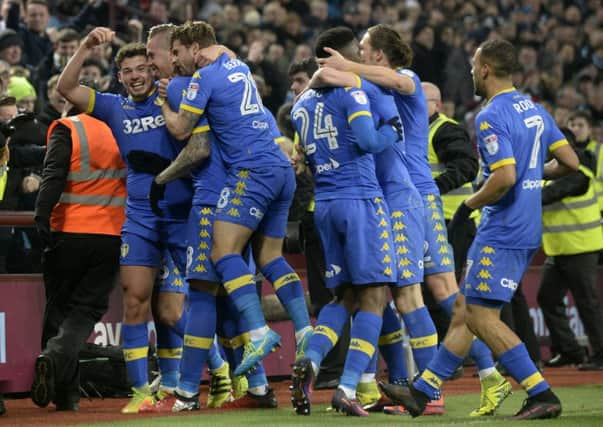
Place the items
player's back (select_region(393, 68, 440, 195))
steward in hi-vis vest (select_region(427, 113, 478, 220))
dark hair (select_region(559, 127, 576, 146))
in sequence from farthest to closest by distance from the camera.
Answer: dark hair (select_region(559, 127, 576, 146)) < steward in hi-vis vest (select_region(427, 113, 478, 220)) < player's back (select_region(393, 68, 440, 195))

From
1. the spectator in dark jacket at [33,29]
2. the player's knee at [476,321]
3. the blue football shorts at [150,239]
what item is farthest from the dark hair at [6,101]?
the spectator in dark jacket at [33,29]

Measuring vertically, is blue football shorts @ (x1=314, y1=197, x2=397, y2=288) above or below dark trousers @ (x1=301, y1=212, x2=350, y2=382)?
above

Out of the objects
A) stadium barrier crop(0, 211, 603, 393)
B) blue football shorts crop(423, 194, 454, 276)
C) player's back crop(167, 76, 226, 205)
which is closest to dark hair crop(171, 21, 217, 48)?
player's back crop(167, 76, 226, 205)

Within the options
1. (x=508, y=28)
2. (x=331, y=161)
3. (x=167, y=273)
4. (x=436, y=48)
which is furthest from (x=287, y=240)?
(x=508, y=28)

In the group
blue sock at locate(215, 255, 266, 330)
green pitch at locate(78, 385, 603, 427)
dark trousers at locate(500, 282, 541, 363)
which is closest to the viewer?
green pitch at locate(78, 385, 603, 427)

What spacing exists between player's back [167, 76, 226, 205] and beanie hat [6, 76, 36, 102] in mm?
4144

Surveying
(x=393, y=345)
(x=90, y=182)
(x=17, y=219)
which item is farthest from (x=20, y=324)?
(x=393, y=345)

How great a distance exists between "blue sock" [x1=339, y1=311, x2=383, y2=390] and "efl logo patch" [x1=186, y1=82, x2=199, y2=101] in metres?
1.71

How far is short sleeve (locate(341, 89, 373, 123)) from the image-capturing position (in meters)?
8.13

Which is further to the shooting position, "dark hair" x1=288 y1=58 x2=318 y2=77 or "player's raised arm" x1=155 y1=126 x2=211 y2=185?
"dark hair" x1=288 y1=58 x2=318 y2=77

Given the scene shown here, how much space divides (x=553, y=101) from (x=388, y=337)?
40.9 feet

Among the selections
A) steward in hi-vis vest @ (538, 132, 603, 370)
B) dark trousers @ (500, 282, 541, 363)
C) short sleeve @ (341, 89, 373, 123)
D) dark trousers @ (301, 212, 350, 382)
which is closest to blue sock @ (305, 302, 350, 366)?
short sleeve @ (341, 89, 373, 123)

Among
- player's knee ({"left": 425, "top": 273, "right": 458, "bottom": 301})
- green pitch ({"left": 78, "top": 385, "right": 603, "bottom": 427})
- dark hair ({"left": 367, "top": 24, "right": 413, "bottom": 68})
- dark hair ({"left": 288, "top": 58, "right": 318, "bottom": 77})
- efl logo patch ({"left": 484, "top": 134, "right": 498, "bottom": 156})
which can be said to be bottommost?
green pitch ({"left": 78, "top": 385, "right": 603, "bottom": 427})

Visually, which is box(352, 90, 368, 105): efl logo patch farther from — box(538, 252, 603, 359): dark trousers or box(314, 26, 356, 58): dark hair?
box(538, 252, 603, 359): dark trousers
